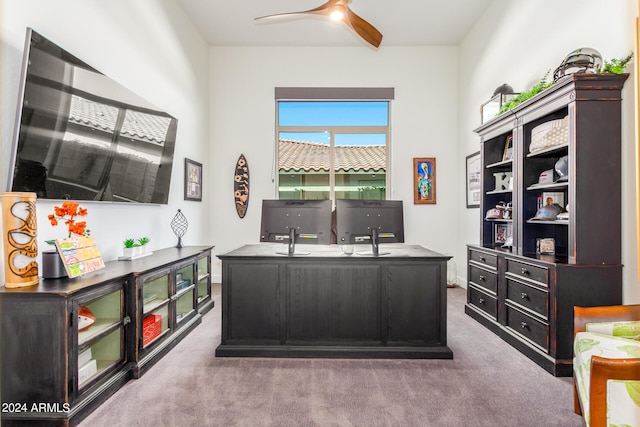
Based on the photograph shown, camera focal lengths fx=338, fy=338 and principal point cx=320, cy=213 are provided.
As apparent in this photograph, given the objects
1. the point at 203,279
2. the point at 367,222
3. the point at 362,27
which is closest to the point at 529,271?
the point at 367,222

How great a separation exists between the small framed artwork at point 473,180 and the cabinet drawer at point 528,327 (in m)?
1.96

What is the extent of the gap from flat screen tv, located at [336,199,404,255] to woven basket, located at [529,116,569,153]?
1229 millimetres

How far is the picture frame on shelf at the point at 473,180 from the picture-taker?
4.54 meters

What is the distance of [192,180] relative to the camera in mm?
4598

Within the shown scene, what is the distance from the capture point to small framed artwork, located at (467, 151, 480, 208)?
4.54m

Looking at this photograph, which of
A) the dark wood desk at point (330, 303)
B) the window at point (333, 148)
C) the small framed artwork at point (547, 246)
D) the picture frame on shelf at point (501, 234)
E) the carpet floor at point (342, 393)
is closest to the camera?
the carpet floor at point (342, 393)

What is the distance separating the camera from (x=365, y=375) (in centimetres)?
238

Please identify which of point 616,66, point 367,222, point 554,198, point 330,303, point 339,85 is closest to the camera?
point 616,66

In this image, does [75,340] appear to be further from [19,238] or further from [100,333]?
[19,238]

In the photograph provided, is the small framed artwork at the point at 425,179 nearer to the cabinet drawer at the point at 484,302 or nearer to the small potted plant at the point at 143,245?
the cabinet drawer at the point at 484,302

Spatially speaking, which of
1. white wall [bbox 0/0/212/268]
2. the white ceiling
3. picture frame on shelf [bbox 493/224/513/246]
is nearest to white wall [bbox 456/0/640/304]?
the white ceiling

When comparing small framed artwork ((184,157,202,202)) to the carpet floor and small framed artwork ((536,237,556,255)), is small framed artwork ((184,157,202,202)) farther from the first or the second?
small framed artwork ((536,237,556,255))

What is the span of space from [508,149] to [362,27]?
1926 mm

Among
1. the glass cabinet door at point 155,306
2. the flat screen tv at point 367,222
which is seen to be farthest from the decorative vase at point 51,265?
the flat screen tv at point 367,222
